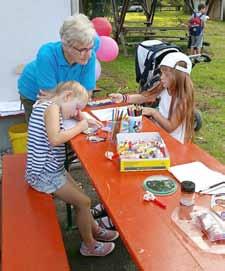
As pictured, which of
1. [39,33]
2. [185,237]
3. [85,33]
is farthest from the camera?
[39,33]

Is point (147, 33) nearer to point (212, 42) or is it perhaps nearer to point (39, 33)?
point (212, 42)

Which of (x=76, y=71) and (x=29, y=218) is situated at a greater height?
A: (x=76, y=71)

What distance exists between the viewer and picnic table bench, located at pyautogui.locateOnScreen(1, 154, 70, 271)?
2.01 meters

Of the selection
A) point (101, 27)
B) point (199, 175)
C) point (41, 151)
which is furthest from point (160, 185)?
point (101, 27)

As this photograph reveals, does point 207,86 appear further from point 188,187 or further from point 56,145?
point 188,187

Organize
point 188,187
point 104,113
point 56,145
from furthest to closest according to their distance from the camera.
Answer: point 104,113, point 56,145, point 188,187

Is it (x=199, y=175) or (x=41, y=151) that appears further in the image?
(x=41, y=151)

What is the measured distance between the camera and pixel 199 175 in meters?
1.98

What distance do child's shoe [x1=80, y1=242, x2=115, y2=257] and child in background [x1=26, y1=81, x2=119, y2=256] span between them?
8cm

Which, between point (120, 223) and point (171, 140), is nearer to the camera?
point (120, 223)

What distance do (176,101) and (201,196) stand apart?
119 cm

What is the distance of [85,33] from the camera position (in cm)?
252

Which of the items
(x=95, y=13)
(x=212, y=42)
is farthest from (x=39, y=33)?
(x=212, y=42)

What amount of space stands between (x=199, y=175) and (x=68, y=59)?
4.36 feet
